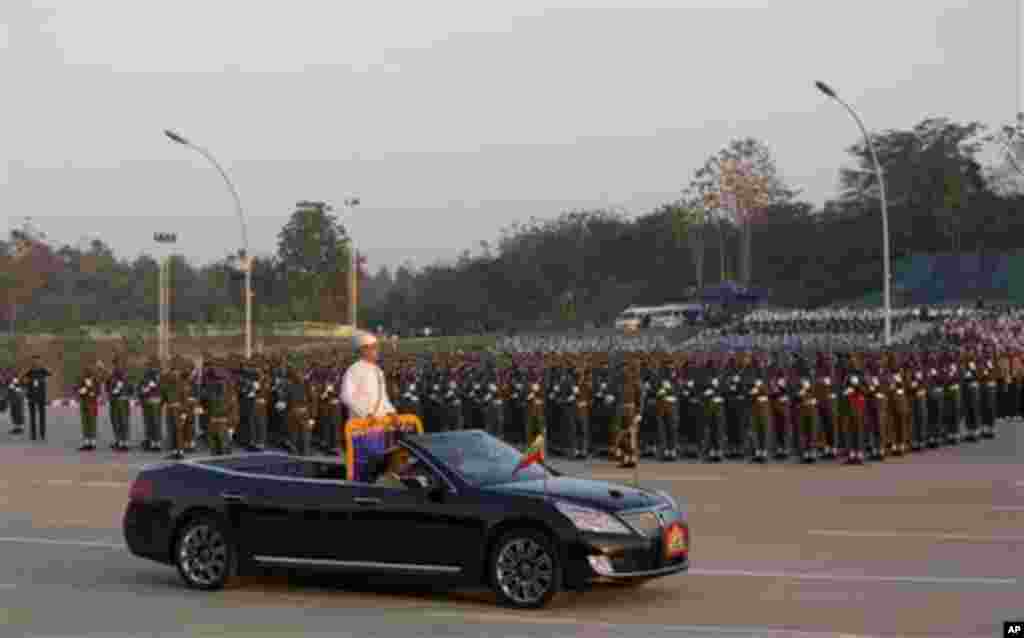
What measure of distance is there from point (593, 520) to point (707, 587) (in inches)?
66.3

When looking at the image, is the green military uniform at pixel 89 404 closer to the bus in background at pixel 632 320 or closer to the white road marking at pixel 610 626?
the white road marking at pixel 610 626

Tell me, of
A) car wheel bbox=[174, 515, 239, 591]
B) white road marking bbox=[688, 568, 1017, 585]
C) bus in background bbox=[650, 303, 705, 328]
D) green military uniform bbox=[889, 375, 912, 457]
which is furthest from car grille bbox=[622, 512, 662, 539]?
bus in background bbox=[650, 303, 705, 328]

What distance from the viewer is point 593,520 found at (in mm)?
11336

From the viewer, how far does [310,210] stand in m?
65.0

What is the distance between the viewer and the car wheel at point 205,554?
12.7 m

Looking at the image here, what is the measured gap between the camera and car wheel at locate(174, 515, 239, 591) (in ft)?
41.7

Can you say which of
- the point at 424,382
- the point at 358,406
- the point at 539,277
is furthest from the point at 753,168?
the point at 358,406

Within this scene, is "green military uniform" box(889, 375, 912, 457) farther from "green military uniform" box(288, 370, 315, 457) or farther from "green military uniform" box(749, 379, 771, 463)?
"green military uniform" box(288, 370, 315, 457)

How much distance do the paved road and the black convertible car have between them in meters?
0.30

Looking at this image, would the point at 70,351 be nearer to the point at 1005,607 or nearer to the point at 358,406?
the point at 358,406

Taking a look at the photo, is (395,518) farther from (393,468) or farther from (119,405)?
(119,405)

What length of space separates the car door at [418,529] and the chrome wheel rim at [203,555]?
1.39m

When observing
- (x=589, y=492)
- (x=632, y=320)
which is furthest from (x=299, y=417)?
(x=632, y=320)

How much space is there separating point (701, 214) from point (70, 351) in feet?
130
